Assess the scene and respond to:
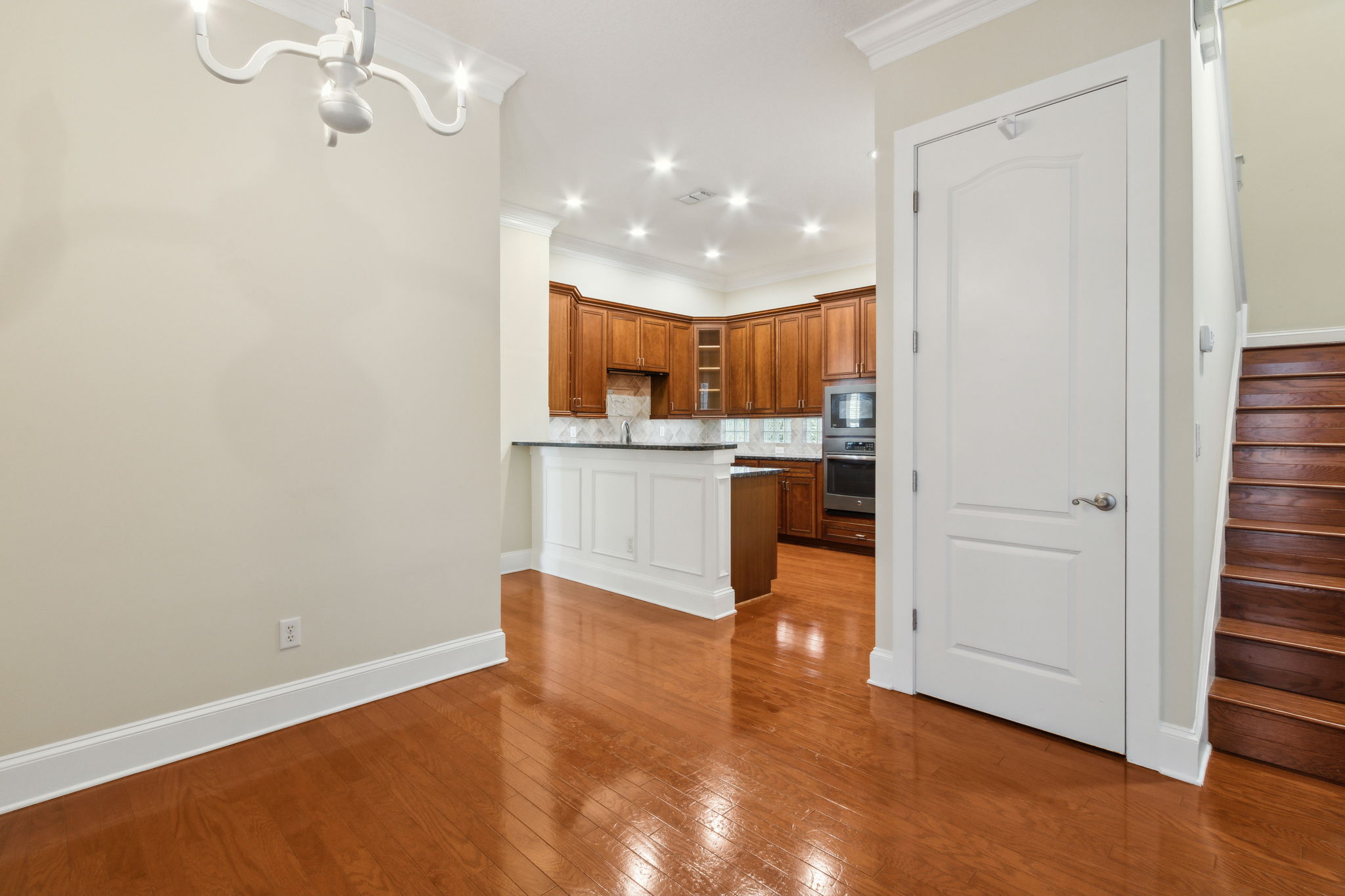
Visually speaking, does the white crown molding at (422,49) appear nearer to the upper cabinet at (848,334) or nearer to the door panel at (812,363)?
the upper cabinet at (848,334)

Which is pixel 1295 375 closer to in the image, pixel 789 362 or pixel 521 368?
pixel 789 362

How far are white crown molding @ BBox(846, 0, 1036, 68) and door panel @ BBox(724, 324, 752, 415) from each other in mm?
4232

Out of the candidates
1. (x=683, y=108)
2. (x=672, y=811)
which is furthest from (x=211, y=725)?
(x=683, y=108)

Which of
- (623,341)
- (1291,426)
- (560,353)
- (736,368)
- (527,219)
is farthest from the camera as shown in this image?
(736,368)

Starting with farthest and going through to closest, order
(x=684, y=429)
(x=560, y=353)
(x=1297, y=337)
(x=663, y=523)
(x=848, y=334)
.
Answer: (x=684, y=429) < (x=848, y=334) < (x=560, y=353) < (x=1297, y=337) < (x=663, y=523)

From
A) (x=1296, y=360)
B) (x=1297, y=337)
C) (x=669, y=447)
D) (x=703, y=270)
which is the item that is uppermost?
(x=703, y=270)

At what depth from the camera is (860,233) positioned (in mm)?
5816

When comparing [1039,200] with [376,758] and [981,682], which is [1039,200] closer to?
[981,682]

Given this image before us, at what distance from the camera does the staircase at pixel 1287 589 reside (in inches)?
83.3

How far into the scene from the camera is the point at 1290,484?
2.82m

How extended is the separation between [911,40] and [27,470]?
357 centimetres

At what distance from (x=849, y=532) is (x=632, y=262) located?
3.47m

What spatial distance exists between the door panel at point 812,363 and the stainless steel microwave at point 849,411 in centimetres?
27

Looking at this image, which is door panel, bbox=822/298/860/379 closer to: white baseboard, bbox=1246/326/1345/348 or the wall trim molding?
the wall trim molding
